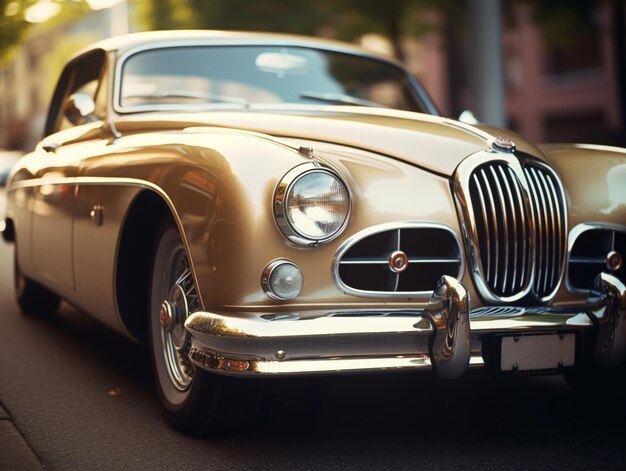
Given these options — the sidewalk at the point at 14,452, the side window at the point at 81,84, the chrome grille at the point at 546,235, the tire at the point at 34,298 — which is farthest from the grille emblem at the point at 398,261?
the tire at the point at 34,298

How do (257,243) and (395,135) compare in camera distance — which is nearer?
(257,243)

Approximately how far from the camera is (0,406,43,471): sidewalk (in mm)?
3283

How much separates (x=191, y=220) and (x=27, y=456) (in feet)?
3.16

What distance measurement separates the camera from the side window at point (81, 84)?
5.05 m

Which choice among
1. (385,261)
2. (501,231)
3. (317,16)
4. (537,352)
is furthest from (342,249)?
(317,16)

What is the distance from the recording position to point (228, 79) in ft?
16.4

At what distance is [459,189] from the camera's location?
352cm

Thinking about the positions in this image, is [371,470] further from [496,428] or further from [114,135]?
[114,135]

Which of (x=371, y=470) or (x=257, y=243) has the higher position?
(x=257, y=243)

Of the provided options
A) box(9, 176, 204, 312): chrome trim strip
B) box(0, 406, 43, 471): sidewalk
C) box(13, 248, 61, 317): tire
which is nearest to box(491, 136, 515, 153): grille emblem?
box(9, 176, 204, 312): chrome trim strip

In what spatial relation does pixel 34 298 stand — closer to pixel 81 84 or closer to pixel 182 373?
pixel 81 84

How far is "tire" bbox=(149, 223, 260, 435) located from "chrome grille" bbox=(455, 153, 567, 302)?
0.90 meters

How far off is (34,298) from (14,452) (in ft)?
9.98

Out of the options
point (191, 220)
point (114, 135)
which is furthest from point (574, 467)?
point (114, 135)
